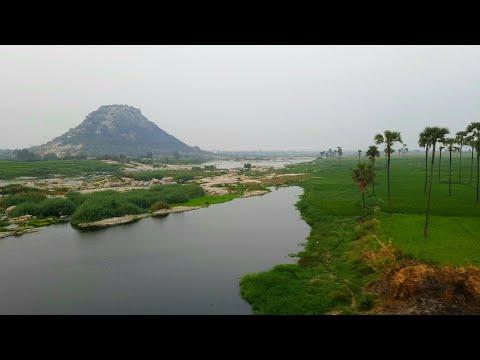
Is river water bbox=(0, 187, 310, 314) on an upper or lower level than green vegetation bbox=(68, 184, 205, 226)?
lower

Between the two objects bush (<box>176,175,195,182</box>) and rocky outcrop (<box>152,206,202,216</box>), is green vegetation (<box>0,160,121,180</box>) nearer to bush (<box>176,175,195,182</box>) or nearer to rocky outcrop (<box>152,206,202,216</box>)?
bush (<box>176,175,195,182</box>)

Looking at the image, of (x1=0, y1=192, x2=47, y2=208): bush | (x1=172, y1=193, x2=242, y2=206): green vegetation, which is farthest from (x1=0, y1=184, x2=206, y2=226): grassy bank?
(x1=172, y1=193, x2=242, y2=206): green vegetation

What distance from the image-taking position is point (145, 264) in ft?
100

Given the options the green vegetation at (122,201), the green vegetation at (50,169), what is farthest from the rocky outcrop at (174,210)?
the green vegetation at (50,169)

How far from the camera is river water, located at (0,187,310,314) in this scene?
22828mm

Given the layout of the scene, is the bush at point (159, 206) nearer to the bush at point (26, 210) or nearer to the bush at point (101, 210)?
the bush at point (101, 210)

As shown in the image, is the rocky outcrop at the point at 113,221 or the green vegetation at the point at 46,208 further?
the green vegetation at the point at 46,208

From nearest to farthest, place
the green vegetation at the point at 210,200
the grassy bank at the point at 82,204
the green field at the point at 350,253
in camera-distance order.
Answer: the green field at the point at 350,253, the grassy bank at the point at 82,204, the green vegetation at the point at 210,200

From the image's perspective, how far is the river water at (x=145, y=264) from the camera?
2283cm

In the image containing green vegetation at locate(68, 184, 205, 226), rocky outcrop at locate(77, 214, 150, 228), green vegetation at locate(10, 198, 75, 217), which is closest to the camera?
rocky outcrop at locate(77, 214, 150, 228)
